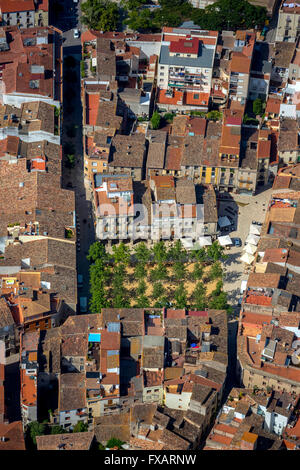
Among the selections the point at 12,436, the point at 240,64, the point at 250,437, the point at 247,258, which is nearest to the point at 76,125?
the point at 240,64

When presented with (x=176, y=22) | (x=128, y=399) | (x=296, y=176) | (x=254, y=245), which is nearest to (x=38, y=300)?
(x=128, y=399)

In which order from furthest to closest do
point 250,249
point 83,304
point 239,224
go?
point 239,224
point 250,249
point 83,304

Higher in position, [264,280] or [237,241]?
[264,280]

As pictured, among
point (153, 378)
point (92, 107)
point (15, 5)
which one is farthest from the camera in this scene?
point (15, 5)

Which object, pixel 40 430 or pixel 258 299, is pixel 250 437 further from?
pixel 40 430

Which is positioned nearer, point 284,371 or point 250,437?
point 250,437

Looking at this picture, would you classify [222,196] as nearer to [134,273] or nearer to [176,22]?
[134,273]

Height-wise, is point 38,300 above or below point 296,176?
below

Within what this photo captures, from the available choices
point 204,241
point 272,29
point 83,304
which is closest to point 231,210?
point 204,241

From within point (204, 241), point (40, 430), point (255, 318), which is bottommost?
point (40, 430)
